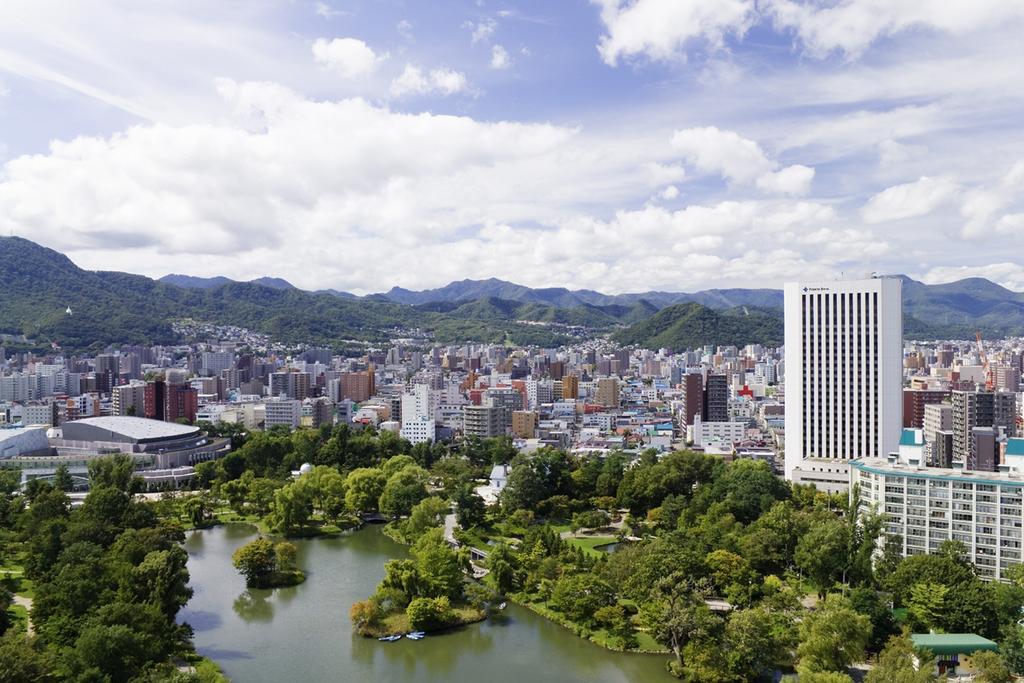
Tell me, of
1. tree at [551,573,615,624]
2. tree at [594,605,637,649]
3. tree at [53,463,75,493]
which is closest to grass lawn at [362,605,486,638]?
tree at [551,573,615,624]

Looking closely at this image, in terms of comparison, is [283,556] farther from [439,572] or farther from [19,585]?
[19,585]

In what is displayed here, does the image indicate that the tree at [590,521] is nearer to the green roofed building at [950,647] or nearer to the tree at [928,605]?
the tree at [928,605]

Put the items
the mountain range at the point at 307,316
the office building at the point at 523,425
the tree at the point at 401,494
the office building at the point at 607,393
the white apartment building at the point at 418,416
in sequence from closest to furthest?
the tree at the point at 401,494
the white apartment building at the point at 418,416
the office building at the point at 523,425
the office building at the point at 607,393
the mountain range at the point at 307,316

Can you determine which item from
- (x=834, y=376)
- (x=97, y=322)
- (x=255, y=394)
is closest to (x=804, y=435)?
(x=834, y=376)

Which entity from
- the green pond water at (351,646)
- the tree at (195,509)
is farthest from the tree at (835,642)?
the tree at (195,509)

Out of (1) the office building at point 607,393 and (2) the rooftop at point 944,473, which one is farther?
(1) the office building at point 607,393

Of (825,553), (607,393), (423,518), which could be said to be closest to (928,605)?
(825,553)

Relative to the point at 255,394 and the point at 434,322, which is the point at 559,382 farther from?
the point at 434,322
